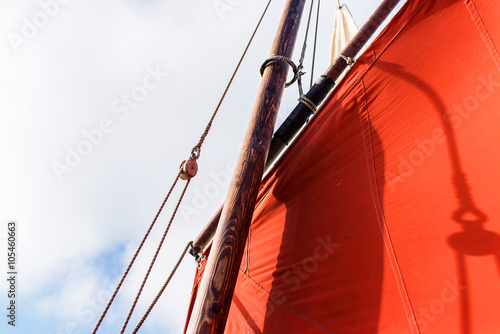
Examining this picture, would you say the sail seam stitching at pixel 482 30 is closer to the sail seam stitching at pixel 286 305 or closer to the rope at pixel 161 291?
the sail seam stitching at pixel 286 305

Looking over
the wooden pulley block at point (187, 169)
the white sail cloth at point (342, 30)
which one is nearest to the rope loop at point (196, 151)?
the wooden pulley block at point (187, 169)

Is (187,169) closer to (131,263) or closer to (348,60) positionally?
(131,263)

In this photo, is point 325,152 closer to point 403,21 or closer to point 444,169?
point 444,169

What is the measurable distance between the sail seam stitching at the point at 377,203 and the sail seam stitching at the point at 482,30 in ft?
2.44

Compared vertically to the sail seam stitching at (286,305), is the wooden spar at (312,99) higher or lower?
higher

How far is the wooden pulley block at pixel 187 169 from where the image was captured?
243cm

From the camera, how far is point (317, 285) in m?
1.95

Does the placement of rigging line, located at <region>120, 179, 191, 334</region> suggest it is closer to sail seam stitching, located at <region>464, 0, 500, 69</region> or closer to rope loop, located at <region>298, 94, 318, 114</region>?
rope loop, located at <region>298, 94, 318, 114</region>

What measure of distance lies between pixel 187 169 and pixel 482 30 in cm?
206

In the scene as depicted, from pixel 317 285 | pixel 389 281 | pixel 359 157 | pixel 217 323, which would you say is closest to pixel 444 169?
pixel 359 157

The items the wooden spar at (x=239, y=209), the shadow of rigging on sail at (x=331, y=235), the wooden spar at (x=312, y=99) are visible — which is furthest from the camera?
the wooden spar at (x=312, y=99)

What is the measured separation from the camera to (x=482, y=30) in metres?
2.12

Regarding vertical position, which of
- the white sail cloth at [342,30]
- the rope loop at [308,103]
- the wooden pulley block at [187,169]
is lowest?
the wooden pulley block at [187,169]

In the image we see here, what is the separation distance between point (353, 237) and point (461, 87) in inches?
42.3
